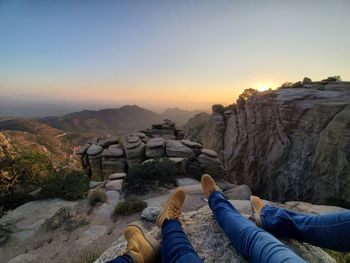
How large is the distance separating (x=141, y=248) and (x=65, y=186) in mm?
9098

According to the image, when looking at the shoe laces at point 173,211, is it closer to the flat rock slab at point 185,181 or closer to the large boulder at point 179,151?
the flat rock slab at point 185,181

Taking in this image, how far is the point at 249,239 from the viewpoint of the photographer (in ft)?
10.1

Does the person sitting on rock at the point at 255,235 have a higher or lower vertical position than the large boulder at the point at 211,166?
higher

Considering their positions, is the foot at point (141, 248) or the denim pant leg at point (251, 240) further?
the foot at point (141, 248)

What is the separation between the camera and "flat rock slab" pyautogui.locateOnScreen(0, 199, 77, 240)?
851 centimetres

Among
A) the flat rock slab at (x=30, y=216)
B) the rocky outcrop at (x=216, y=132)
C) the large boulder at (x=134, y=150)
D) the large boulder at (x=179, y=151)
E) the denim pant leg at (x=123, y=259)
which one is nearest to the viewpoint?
the denim pant leg at (x=123, y=259)

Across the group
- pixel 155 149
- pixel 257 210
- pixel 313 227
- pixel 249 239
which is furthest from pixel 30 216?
pixel 155 149

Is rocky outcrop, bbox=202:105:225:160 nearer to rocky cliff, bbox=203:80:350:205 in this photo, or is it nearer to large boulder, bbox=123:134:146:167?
rocky cliff, bbox=203:80:350:205

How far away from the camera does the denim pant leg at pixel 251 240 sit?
2.57m

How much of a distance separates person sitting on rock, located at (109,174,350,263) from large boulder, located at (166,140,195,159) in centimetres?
1310

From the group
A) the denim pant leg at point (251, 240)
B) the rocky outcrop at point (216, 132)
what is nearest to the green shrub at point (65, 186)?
the denim pant leg at point (251, 240)

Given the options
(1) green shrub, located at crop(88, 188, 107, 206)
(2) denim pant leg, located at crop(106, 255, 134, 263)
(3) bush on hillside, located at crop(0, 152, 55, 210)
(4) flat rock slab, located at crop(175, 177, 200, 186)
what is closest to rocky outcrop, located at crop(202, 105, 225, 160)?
(4) flat rock slab, located at crop(175, 177, 200, 186)

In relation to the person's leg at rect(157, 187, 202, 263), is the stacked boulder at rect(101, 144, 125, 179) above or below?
below

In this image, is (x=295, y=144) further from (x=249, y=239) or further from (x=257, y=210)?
(x=249, y=239)
